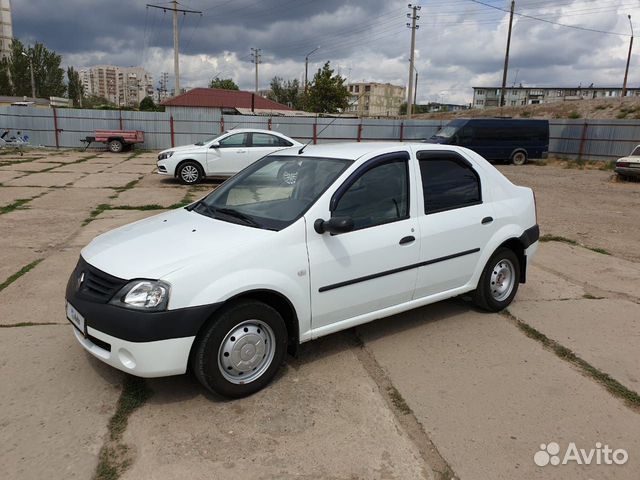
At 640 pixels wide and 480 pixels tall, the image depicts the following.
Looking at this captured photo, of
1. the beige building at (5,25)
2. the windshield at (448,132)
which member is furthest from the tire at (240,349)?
the beige building at (5,25)

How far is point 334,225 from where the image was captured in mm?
3332

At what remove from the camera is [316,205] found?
11.5 ft

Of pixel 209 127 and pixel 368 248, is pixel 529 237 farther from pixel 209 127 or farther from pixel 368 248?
pixel 209 127

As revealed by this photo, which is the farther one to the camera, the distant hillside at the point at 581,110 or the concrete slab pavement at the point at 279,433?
the distant hillside at the point at 581,110

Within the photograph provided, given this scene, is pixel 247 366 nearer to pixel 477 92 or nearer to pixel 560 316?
pixel 560 316

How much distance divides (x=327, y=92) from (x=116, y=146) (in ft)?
84.9

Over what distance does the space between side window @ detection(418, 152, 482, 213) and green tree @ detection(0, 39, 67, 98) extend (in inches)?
3241

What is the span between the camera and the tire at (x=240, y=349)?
3.02 m

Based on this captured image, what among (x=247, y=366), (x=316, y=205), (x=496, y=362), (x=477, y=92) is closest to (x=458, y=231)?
(x=496, y=362)

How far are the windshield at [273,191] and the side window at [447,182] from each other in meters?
0.78

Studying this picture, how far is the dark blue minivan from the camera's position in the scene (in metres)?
23.1

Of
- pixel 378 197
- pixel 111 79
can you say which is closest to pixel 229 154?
pixel 378 197

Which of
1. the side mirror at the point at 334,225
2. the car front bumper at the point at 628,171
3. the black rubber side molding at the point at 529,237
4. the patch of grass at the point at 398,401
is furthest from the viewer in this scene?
the car front bumper at the point at 628,171

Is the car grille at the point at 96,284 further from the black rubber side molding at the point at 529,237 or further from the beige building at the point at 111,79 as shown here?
the beige building at the point at 111,79
